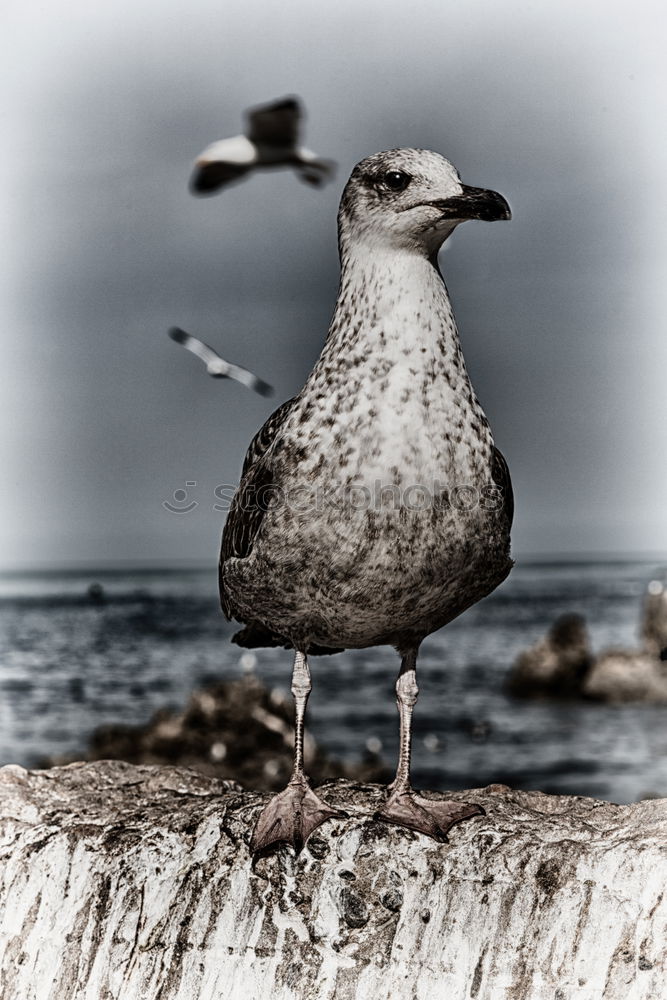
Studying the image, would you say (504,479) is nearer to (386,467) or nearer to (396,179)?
(386,467)

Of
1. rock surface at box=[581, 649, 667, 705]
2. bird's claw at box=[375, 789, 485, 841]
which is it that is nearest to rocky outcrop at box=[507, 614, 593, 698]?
rock surface at box=[581, 649, 667, 705]

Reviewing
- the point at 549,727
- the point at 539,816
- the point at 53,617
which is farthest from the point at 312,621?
the point at 53,617

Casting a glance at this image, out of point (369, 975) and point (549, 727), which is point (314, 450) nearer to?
point (369, 975)

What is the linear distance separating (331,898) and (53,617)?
4348 centimetres

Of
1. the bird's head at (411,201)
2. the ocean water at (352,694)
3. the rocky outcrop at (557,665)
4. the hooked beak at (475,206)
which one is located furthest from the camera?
the rocky outcrop at (557,665)

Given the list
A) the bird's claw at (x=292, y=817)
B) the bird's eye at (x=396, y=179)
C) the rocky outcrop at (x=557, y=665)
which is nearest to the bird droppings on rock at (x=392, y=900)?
the bird's claw at (x=292, y=817)

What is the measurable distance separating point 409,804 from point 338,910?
30.8 inches

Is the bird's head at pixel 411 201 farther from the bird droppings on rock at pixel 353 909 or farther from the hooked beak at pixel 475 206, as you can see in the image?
the bird droppings on rock at pixel 353 909

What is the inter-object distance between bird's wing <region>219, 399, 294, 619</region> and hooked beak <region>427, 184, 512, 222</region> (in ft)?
4.41

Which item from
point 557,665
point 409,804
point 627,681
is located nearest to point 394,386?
point 409,804

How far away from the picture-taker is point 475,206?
→ 505 cm

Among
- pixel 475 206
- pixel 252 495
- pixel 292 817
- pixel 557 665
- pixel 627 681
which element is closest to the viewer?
pixel 475 206

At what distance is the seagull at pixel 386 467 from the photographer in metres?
5.15

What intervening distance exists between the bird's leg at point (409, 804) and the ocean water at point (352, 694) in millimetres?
19601
